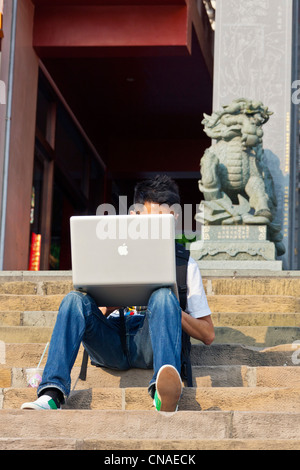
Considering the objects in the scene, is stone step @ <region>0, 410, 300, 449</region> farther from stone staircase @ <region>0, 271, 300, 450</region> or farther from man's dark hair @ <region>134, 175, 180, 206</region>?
man's dark hair @ <region>134, 175, 180, 206</region>

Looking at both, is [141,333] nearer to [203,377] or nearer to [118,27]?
[203,377]

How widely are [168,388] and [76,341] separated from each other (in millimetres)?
473

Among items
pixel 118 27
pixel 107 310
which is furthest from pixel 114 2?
pixel 107 310

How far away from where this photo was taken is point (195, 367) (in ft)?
14.3

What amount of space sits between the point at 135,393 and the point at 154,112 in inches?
436

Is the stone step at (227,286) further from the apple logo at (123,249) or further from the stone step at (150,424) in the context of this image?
the stone step at (150,424)

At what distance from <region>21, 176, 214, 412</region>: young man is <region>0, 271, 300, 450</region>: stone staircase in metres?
0.17

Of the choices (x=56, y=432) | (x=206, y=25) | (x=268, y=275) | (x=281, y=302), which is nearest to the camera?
(x=56, y=432)

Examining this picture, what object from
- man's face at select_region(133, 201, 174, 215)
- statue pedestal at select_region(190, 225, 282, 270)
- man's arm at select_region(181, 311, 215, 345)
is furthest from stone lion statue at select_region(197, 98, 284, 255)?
man's arm at select_region(181, 311, 215, 345)

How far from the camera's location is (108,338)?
4047 millimetres

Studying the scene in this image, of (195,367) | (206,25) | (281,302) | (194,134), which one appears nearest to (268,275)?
(281,302)

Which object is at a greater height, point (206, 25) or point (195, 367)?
point (206, 25)

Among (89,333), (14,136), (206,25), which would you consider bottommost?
(89,333)

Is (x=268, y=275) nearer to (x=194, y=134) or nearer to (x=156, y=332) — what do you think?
(x=156, y=332)
